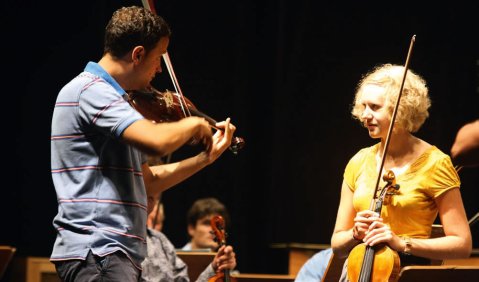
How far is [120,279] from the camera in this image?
2.04m

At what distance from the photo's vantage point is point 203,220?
4.73m

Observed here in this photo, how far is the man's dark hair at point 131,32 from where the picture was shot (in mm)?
2240

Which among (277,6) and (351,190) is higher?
(277,6)

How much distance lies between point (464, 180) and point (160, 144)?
276 cm

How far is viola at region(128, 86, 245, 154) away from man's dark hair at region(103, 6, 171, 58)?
17 cm

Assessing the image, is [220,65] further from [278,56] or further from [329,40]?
[329,40]

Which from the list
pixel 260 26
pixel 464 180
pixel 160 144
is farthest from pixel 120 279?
pixel 260 26

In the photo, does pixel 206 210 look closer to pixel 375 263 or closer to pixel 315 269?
pixel 315 269

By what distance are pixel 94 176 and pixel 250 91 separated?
323 cm

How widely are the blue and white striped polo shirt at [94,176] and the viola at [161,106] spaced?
0.26m

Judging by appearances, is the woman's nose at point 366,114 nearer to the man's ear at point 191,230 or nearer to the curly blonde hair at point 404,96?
the curly blonde hair at point 404,96

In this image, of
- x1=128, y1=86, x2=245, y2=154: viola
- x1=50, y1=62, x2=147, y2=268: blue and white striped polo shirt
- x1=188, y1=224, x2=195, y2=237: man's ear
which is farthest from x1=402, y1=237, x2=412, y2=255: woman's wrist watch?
x1=188, y1=224, x2=195, y2=237: man's ear

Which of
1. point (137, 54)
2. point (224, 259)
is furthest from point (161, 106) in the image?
point (224, 259)

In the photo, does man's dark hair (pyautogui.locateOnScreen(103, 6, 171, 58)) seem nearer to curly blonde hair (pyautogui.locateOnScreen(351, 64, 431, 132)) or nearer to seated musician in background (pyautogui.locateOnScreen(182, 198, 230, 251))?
curly blonde hair (pyautogui.locateOnScreen(351, 64, 431, 132))
